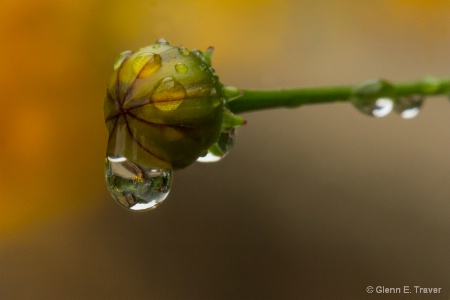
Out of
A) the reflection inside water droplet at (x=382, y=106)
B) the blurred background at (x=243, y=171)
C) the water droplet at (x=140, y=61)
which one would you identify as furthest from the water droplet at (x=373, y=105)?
the blurred background at (x=243, y=171)

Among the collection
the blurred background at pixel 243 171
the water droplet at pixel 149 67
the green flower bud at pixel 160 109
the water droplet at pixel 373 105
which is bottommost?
the green flower bud at pixel 160 109

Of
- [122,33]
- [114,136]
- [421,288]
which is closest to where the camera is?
[114,136]

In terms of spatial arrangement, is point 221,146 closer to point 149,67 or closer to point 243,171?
point 149,67

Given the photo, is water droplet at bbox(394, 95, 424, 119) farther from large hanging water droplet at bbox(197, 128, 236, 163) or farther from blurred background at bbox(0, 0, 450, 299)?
blurred background at bbox(0, 0, 450, 299)

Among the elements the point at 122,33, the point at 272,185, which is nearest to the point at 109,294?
the point at 272,185

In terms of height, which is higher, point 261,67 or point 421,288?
point 261,67

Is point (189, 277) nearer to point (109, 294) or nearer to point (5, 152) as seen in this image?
point (109, 294)

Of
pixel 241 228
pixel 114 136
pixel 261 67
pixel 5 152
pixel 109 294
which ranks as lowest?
pixel 114 136

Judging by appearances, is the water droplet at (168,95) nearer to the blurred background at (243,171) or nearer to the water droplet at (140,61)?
the water droplet at (140,61)

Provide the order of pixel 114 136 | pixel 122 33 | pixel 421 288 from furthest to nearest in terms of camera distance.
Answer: pixel 122 33 < pixel 421 288 < pixel 114 136
